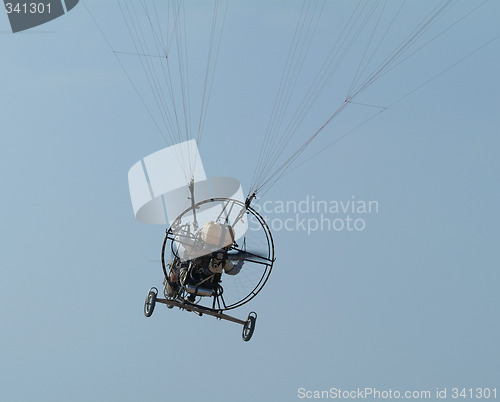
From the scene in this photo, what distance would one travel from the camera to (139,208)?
26297 mm

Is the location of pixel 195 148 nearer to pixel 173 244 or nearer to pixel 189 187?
pixel 189 187

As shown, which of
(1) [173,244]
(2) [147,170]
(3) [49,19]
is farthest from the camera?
(3) [49,19]

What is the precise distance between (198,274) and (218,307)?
3.50 feet

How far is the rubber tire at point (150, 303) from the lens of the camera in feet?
89.5

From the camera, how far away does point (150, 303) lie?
89.8 feet

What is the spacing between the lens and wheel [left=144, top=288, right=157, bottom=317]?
2727 cm

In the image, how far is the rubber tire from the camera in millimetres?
27266

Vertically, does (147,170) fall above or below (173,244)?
above

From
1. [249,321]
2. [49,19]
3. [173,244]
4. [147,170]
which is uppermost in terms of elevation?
[49,19]

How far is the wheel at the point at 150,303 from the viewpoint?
27.3m

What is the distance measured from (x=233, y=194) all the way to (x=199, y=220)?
1397mm

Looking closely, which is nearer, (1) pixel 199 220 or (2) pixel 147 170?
(1) pixel 199 220

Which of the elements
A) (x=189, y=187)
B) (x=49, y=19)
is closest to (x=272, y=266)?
(x=189, y=187)

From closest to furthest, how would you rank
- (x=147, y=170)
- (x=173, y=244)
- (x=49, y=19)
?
(x=173, y=244) → (x=147, y=170) → (x=49, y=19)
